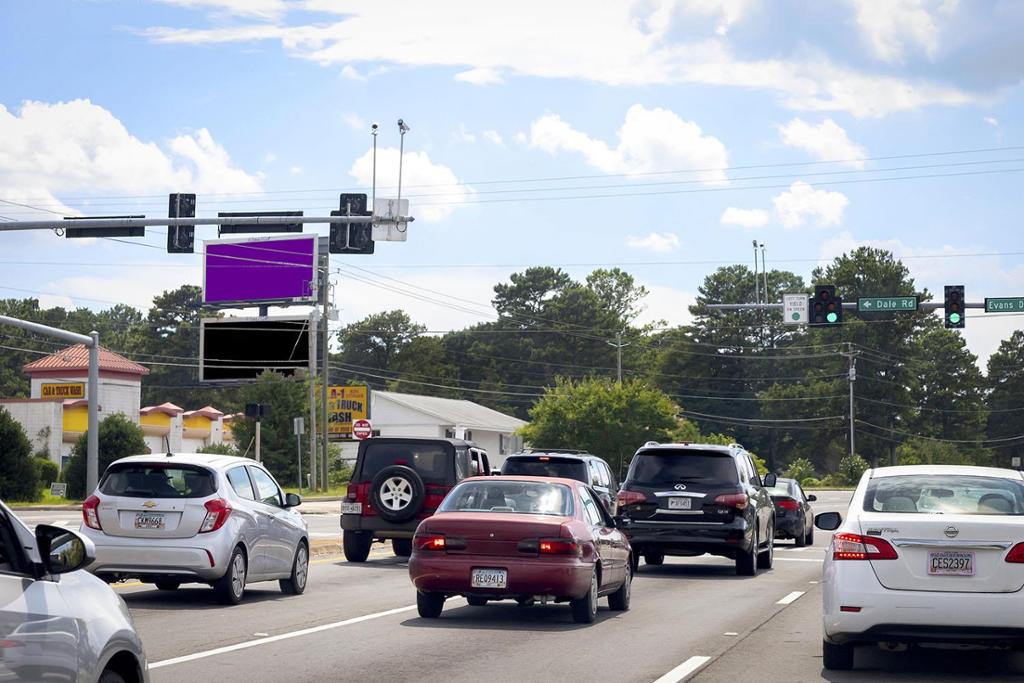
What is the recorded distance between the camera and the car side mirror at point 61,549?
237 inches

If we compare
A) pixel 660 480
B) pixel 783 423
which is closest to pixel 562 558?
pixel 660 480

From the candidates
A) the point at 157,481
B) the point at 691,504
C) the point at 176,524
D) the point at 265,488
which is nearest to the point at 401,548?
the point at 691,504

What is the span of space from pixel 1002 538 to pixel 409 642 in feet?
17.5

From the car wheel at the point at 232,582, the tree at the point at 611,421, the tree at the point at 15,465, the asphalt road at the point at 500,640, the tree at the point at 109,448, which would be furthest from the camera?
the tree at the point at 611,421

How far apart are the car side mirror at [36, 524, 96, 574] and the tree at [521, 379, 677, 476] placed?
6163 centimetres

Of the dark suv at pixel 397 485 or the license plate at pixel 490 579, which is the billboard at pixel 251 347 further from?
the license plate at pixel 490 579

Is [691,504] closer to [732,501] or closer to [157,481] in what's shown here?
[732,501]

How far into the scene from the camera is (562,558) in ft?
48.0

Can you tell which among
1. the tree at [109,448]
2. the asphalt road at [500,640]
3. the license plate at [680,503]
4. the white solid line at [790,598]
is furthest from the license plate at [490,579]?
the tree at [109,448]

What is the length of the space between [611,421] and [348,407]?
19119 mm

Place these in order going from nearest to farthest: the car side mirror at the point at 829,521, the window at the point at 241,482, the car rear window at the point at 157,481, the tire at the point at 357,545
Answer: the car side mirror at the point at 829,521 < the car rear window at the point at 157,481 < the window at the point at 241,482 < the tire at the point at 357,545

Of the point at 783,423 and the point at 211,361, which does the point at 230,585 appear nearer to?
the point at 211,361

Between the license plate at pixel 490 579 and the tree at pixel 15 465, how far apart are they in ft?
121

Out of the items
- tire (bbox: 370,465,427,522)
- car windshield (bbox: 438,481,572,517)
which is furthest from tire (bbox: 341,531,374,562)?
car windshield (bbox: 438,481,572,517)
